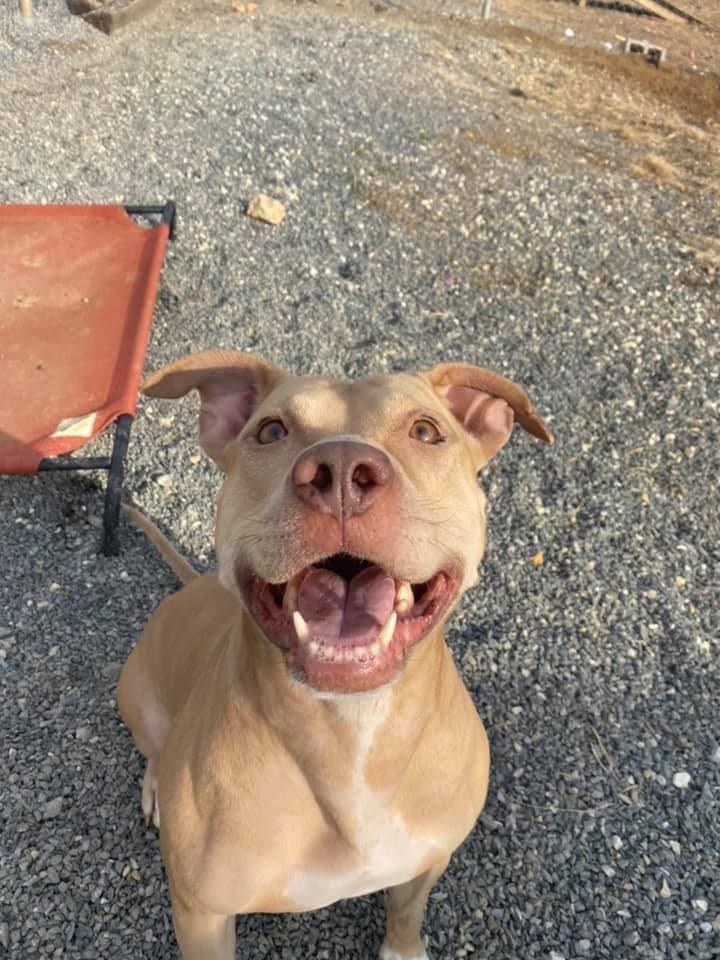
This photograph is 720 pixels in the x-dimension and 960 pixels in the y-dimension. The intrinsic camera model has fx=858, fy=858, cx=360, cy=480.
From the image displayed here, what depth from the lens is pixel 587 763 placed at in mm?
3594

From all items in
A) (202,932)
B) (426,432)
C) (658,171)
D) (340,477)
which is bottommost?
(202,932)

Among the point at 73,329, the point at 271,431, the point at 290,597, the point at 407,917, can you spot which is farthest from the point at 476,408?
the point at 73,329

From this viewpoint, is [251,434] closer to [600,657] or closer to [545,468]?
[600,657]

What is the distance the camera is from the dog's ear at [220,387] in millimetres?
2471

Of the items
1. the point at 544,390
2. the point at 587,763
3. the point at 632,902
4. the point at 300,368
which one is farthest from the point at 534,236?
the point at 632,902

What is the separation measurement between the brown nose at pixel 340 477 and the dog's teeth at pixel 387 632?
29 cm

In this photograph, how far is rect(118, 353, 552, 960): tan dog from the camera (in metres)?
1.86

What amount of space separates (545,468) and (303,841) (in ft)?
10.4

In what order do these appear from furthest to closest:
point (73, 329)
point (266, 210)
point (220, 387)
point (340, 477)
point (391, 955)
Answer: point (266, 210) < point (73, 329) < point (391, 955) < point (220, 387) < point (340, 477)

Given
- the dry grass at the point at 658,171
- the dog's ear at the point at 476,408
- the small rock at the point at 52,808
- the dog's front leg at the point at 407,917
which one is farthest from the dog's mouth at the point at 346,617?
the dry grass at the point at 658,171

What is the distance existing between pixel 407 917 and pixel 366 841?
2.46ft

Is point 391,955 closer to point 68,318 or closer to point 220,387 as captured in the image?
point 220,387

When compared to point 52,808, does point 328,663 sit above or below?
above

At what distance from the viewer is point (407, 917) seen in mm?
2760
